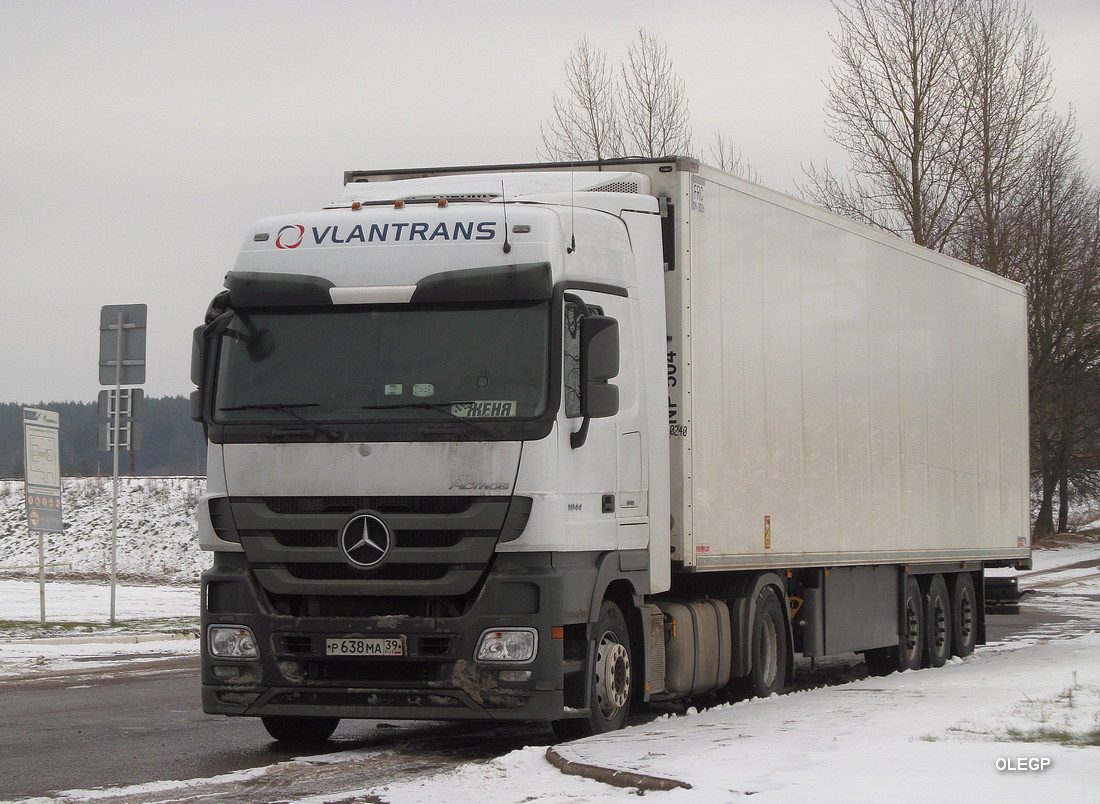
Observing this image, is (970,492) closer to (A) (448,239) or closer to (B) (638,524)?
(B) (638,524)

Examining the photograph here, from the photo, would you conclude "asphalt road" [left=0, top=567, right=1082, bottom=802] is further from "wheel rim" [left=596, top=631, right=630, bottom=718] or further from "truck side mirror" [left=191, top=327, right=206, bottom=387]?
"truck side mirror" [left=191, top=327, right=206, bottom=387]

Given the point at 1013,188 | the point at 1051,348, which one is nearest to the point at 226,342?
the point at 1013,188

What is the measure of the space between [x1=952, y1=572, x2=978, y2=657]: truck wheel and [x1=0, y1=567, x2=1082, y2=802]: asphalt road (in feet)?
26.9

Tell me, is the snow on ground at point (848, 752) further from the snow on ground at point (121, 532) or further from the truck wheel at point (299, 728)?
the snow on ground at point (121, 532)

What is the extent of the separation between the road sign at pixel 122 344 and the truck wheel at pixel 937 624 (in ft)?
36.2

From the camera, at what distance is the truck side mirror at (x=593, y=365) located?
9.01m

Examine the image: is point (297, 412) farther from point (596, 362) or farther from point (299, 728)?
point (299, 728)

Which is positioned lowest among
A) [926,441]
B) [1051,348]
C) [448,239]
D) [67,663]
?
[67,663]

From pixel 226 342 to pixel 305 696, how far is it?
222 centimetres

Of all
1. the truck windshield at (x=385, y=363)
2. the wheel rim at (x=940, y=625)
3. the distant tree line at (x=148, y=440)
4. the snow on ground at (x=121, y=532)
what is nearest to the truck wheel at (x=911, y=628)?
the wheel rim at (x=940, y=625)

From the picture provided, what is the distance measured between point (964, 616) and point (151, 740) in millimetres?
10822

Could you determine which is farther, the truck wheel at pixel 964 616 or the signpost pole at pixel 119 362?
the signpost pole at pixel 119 362

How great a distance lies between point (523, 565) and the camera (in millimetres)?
8781

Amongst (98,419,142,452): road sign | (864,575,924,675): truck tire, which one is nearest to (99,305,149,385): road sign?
(98,419,142,452): road sign
